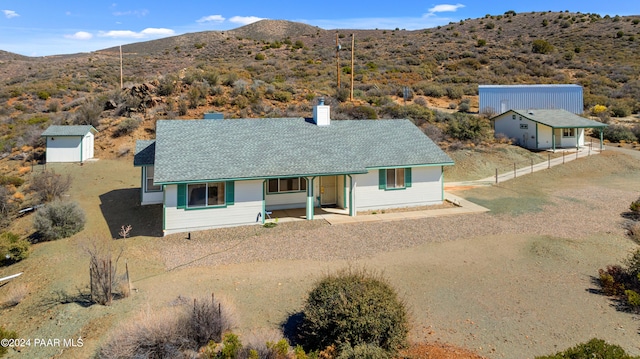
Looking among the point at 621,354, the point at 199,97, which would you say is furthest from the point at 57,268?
the point at 199,97

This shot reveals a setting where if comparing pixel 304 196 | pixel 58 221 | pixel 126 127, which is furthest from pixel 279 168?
pixel 126 127

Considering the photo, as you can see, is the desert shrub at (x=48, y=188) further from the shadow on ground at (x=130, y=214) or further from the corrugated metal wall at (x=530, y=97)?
the corrugated metal wall at (x=530, y=97)

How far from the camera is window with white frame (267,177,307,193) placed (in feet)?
59.8

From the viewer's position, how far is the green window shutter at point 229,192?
51.3ft

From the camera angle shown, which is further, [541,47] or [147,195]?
[541,47]

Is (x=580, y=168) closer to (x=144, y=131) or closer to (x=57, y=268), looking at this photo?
(x=57, y=268)

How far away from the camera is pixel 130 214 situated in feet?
58.4

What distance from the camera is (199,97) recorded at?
36719 mm

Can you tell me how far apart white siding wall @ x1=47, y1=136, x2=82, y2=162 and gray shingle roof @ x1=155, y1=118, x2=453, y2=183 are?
Answer: 44.0ft

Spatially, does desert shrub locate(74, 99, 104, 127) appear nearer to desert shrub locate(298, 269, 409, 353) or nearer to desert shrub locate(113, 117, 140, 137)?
desert shrub locate(113, 117, 140, 137)

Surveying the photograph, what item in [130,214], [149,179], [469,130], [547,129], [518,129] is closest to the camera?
[130,214]

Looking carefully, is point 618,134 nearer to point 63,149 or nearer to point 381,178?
point 381,178

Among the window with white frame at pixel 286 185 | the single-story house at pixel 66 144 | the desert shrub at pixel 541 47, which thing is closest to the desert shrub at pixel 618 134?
the desert shrub at pixel 541 47

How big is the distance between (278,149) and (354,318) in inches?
461
